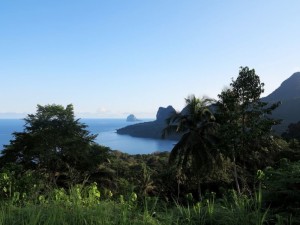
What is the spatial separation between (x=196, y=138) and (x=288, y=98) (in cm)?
15583

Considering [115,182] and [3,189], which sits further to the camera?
[115,182]

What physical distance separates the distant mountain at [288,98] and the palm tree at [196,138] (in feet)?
310

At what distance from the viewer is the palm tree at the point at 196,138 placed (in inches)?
1270

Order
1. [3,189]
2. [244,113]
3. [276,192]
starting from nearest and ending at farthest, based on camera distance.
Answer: [276,192], [3,189], [244,113]

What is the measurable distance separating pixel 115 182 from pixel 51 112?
31.4 ft

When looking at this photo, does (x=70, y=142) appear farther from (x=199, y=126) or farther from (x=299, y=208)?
(x=299, y=208)

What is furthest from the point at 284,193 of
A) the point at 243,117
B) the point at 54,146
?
the point at 54,146

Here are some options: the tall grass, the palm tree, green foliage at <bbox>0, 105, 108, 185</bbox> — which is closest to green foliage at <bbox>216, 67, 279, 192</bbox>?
the palm tree

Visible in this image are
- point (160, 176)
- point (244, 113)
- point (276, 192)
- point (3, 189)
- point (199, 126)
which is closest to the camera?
point (276, 192)

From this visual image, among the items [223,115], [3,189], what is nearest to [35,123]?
[223,115]

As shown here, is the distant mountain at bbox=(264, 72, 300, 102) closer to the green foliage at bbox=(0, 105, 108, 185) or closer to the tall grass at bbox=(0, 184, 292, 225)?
the green foliage at bbox=(0, 105, 108, 185)

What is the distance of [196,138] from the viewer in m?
32.5

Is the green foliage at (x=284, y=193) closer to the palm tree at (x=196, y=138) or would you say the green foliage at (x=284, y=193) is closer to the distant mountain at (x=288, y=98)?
the palm tree at (x=196, y=138)

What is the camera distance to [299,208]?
541 centimetres
